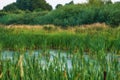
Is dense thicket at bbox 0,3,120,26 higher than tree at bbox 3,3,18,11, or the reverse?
dense thicket at bbox 0,3,120,26

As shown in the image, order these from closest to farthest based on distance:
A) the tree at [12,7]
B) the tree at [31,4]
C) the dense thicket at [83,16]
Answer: the dense thicket at [83,16] < the tree at [12,7] < the tree at [31,4]

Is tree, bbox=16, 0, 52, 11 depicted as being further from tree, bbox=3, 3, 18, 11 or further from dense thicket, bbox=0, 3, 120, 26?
dense thicket, bbox=0, 3, 120, 26

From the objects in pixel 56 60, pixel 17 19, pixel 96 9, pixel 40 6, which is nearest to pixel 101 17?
pixel 96 9

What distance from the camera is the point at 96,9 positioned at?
24953mm

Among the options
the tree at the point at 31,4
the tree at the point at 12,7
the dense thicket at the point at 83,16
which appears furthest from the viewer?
the tree at the point at 31,4

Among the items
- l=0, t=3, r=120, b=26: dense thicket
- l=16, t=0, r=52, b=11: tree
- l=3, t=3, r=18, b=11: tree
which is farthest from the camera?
l=16, t=0, r=52, b=11: tree

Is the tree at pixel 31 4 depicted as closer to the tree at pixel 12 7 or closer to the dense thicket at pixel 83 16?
the tree at pixel 12 7

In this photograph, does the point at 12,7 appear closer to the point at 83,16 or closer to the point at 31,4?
the point at 31,4

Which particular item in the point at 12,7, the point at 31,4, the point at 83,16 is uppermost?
the point at 83,16

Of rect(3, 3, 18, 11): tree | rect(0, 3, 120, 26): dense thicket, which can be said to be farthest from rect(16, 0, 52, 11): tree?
rect(0, 3, 120, 26): dense thicket

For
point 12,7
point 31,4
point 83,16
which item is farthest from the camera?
point 31,4

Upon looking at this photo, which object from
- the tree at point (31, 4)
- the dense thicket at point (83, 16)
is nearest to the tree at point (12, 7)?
the tree at point (31, 4)

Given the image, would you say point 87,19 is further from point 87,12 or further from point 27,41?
point 27,41

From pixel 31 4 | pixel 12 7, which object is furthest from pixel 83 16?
pixel 12 7
